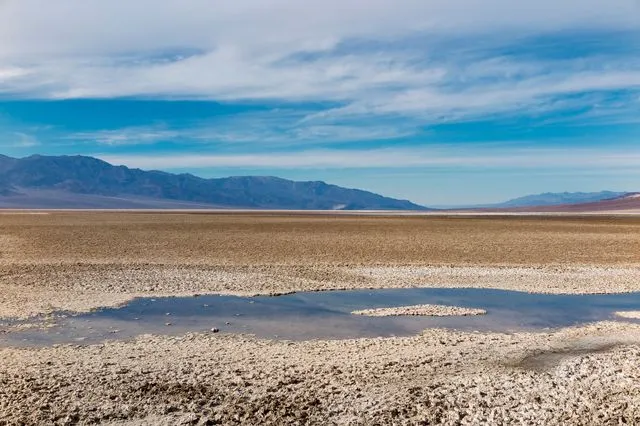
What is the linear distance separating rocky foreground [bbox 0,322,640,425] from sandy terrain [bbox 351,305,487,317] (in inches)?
103

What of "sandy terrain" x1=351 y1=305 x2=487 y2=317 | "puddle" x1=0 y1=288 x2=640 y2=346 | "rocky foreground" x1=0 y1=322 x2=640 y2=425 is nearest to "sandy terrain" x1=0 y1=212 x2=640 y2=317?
"puddle" x1=0 y1=288 x2=640 y2=346

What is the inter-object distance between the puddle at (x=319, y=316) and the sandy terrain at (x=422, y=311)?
Answer: 0.34m

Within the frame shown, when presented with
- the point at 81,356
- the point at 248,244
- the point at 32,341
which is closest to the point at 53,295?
the point at 32,341

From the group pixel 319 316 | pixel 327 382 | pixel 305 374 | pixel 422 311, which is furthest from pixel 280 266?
pixel 327 382

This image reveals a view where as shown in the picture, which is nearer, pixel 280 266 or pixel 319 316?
pixel 319 316

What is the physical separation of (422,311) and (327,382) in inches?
236

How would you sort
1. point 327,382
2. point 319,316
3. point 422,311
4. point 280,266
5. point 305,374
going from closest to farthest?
point 327,382 → point 305,374 → point 319,316 → point 422,311 → point 280,266

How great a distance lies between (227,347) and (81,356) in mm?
2406

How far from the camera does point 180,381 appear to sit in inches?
345

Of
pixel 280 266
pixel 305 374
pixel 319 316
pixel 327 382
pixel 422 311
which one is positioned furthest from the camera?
pixel 280 266

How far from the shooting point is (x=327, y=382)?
8.77 meters

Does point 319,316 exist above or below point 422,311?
below

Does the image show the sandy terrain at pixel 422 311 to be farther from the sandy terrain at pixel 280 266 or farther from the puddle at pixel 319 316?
the sandy terrain at pixel 280 266

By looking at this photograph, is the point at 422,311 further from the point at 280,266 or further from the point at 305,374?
the point at 280,266
